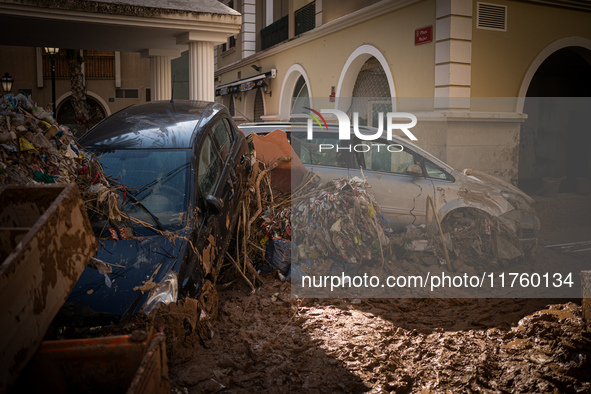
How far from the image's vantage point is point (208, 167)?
5.09 m

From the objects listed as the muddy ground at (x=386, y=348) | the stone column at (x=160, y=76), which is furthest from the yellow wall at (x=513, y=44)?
the muddy ground at (x=386, y=348)

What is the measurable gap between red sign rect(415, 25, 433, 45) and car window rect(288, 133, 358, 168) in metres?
3.99

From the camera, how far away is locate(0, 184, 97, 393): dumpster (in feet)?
6.86

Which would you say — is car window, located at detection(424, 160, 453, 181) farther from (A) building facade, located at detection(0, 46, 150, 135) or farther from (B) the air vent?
(A) building facade, located at detection(0, 46, 150, 135)

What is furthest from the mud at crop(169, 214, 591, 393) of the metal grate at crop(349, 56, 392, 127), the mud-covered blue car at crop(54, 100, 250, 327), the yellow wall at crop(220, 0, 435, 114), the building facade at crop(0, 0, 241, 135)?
the metal grate at crop(349, 56, 392, 127)

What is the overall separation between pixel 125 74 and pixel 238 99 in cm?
819

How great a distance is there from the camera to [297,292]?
5.46 m

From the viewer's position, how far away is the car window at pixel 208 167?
15.9ft

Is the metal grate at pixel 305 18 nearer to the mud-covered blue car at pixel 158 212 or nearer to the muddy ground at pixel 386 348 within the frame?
the mud-covered blue car at pixel 158 212

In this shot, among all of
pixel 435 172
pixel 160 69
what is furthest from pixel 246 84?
pixel 435 172

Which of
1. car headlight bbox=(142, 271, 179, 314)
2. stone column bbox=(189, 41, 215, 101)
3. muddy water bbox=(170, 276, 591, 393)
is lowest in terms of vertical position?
muddy water bbox=(170, 276, 591, 393)

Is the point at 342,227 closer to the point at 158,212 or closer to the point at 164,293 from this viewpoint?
the point at 158,212

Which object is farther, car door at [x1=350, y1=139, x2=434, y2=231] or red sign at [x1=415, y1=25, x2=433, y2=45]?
red sign at [x1=415, y1=25, x2=433, y2=45]

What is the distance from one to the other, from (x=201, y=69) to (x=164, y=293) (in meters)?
5.69
